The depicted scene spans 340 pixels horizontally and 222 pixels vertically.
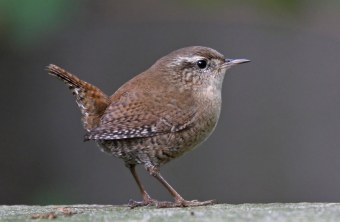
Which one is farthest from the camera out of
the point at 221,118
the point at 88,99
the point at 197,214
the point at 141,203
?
the point at 221,118

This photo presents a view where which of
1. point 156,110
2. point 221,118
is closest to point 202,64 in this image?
point 156,110

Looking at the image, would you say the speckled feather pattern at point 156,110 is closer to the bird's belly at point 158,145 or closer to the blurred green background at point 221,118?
the bird's belly at point 158,145

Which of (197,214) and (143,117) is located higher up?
(143,117)

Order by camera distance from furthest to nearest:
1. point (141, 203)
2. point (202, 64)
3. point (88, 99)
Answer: point (202, 64) → point (88, 99) → point (141, 203)

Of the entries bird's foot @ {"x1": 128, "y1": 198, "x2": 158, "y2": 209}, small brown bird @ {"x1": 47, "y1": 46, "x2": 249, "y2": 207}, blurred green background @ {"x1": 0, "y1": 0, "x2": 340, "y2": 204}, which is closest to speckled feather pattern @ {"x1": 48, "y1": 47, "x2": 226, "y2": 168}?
small brown bird @ {"x1": 47, "y1": 46, "x2": 249, "y2": 207}

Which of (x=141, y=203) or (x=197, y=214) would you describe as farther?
(x=141, y=203)

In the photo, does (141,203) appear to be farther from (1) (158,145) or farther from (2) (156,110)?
(2) (156,110)

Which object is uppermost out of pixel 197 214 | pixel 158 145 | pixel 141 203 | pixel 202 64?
pixel 202 64
